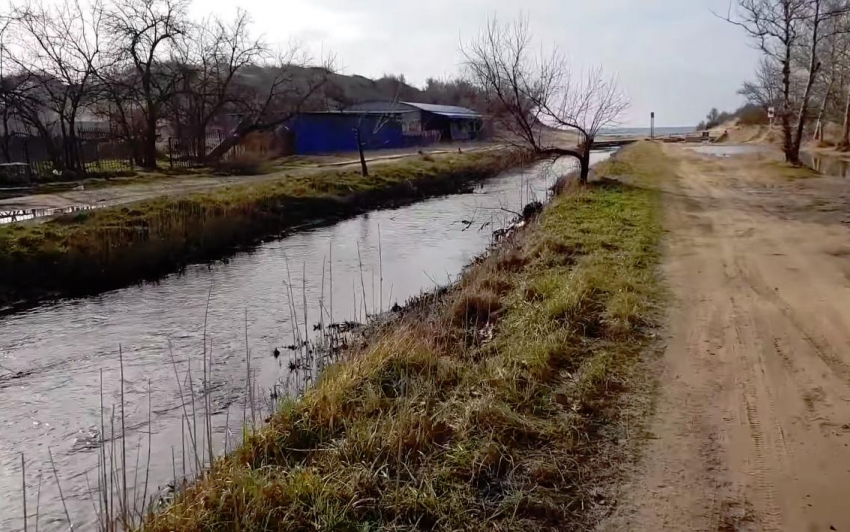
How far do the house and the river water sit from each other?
Result: 1278 inches

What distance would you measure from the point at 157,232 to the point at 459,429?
12042mm

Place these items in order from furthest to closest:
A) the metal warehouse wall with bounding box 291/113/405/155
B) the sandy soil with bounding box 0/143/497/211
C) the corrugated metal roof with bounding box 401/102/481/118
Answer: the corrugated metal roof with bounding box 401/102/481/118
the metal warehouse wall with bounding box 291/113/405/155
the sandy soil with bounding box 0/143/497/211

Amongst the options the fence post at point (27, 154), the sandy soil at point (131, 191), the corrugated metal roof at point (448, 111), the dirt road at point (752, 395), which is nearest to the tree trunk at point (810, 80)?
the dirt road at point (752, 395)

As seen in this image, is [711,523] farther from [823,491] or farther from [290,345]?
[290,345]

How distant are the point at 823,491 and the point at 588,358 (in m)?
2.46

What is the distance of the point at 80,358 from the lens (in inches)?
346

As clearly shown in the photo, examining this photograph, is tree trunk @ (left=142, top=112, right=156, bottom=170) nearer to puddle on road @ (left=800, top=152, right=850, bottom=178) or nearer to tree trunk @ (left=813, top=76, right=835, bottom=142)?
puddle on road @ (left=800, top=152, right=850, bottom=178)

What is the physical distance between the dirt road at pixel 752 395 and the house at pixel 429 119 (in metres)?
38.2

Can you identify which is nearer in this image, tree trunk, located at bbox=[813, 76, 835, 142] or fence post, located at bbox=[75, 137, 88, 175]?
fence post, located at bbox=[75, 137, 88, 175]

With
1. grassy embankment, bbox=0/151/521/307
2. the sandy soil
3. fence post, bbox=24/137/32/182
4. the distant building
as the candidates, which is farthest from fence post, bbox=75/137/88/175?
the distant building

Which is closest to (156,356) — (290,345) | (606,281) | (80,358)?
(80,358)

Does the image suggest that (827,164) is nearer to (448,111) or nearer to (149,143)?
(149,143)

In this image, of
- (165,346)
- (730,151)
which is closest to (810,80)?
(730,151)

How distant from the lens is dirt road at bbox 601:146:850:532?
3934mm
